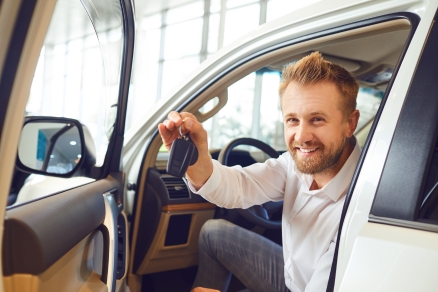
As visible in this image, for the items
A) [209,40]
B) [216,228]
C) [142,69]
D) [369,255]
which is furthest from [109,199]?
[142,69]

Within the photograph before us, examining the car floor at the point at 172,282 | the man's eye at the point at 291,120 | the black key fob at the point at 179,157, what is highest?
the man's eye at the point at 291,120

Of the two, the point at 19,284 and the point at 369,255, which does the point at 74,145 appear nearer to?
the point at 19,284

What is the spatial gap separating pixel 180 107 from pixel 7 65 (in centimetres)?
122

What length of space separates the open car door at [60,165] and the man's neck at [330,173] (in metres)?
0.75

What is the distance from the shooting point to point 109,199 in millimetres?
1431

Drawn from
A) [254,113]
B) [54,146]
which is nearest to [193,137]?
[54,146]

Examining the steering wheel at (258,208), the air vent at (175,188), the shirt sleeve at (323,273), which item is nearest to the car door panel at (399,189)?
the shirt sleeve at (323,273)

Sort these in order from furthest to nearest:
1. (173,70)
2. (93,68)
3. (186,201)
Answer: (173,70), (186,201), (93,68)

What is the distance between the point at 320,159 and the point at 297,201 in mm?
213

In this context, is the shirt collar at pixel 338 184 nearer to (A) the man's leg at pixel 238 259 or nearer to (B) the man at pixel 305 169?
(B) the man at pixel 305 169

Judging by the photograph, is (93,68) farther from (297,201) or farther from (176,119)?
(297,201)

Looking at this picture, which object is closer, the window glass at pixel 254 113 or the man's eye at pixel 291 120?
the man's eye at pixel 291 120

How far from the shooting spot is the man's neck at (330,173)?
61.4 inches

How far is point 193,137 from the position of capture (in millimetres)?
1481
